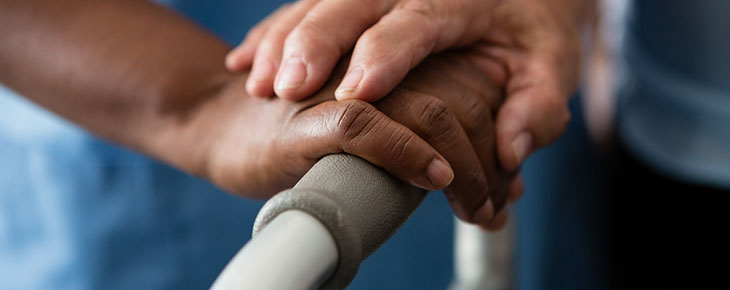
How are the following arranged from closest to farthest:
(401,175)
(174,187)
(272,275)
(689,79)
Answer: (272,275)
(401,175)
(174,187)
(689,79)

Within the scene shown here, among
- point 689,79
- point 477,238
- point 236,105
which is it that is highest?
point 236,105

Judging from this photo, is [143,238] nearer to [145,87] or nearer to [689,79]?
[145,87]

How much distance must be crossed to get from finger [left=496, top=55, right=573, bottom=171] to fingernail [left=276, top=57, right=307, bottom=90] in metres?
0.13

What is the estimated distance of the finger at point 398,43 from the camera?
402 mm

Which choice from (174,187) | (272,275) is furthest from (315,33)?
(174,187)

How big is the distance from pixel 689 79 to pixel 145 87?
27.6 inches

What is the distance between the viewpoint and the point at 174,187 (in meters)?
0.72

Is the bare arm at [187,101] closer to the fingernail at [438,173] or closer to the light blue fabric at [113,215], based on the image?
the fingernail at [438,173]

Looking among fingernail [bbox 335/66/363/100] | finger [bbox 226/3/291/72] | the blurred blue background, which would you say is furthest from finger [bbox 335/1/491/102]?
the blurred blue background

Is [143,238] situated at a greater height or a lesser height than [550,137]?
lesser

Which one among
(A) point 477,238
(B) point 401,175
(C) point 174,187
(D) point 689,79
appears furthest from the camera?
(D) point 689,79

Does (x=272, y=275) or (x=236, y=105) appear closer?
(x=272, y=275)

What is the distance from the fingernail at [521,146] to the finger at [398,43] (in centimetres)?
7

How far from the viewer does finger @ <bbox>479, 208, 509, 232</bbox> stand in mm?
545
